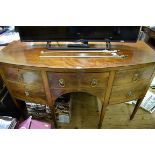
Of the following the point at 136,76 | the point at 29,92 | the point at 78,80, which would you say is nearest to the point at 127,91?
the point at 136,76

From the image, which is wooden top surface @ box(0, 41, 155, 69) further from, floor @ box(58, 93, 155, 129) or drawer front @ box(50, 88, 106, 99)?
floor @ box(58, 93, 155, 129)

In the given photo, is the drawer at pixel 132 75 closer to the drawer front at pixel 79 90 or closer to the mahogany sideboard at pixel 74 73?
the mahogany sideboard at pixel 74 73

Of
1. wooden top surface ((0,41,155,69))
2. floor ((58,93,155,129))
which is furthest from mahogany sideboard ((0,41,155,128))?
floor ((58,93,155,129))

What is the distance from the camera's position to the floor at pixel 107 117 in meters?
1.42

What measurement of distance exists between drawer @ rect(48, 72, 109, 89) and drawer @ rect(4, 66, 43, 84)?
0.30 ft

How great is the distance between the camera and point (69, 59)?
3.13 ft

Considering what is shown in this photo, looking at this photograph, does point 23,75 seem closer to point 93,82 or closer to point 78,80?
point 78,80

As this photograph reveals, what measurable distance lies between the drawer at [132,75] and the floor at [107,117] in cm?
62

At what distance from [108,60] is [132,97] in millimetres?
417

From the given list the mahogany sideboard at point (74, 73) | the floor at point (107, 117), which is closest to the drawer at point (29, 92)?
the mahogany sideboard at point (74, 73)

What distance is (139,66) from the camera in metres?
0.92

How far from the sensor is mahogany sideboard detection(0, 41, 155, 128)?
886 millimetres
